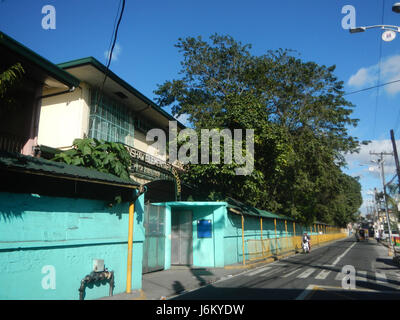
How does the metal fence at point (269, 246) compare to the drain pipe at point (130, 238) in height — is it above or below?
below

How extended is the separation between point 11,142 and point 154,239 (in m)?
6.51

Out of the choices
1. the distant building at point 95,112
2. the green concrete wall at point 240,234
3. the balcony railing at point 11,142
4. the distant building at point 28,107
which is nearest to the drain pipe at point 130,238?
the distant building at point 28,107

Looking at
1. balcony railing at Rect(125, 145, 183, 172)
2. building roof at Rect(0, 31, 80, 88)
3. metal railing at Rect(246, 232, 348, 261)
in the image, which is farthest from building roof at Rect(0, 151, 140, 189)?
metal railing at Rect(246, 232, 348, 261)

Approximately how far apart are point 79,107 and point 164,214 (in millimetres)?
6276

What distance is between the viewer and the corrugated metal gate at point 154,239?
11922mm

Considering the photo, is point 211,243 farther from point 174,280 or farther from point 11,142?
point 11,142

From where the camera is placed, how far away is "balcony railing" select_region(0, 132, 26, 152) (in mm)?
9781

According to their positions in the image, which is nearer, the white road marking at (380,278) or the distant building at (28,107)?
the distant building at (28,107)

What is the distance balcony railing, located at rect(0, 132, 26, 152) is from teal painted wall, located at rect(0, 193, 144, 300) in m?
4.56

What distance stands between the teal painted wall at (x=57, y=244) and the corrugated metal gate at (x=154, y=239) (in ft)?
11.1
